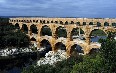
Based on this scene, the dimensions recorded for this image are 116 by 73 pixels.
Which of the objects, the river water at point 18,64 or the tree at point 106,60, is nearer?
the tree at point 106,60

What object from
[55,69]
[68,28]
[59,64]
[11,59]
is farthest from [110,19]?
[11,59]

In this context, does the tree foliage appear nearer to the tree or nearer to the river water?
the river water

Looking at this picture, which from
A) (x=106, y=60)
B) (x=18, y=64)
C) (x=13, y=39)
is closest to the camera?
(x=106, y=60)

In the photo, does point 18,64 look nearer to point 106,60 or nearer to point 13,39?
point 13,39

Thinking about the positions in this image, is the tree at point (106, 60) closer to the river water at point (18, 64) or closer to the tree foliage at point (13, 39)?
the river water at point (18, 64)

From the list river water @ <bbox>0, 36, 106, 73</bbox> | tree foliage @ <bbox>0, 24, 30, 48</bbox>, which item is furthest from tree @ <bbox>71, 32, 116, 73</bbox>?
tree foliage @ <bbox>0, 24, 30, 48</bbox>

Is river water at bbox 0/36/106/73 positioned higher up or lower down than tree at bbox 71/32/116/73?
lower down

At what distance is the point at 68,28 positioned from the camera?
69000mm

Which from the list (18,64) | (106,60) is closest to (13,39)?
(18,64)

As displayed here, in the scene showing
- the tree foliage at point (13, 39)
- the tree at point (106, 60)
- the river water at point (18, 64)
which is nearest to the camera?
the tree at point (106, 60)

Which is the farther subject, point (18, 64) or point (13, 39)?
point (13, 39)

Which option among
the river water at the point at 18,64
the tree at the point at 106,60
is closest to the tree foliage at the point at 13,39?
the river water at the point at 18,64

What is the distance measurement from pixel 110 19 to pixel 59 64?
68.2 ft

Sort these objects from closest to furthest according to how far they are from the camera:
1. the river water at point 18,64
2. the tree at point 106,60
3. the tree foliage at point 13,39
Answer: the tree at point 106,60
the river water at point 18,64
the tree foliage at point 13,39
